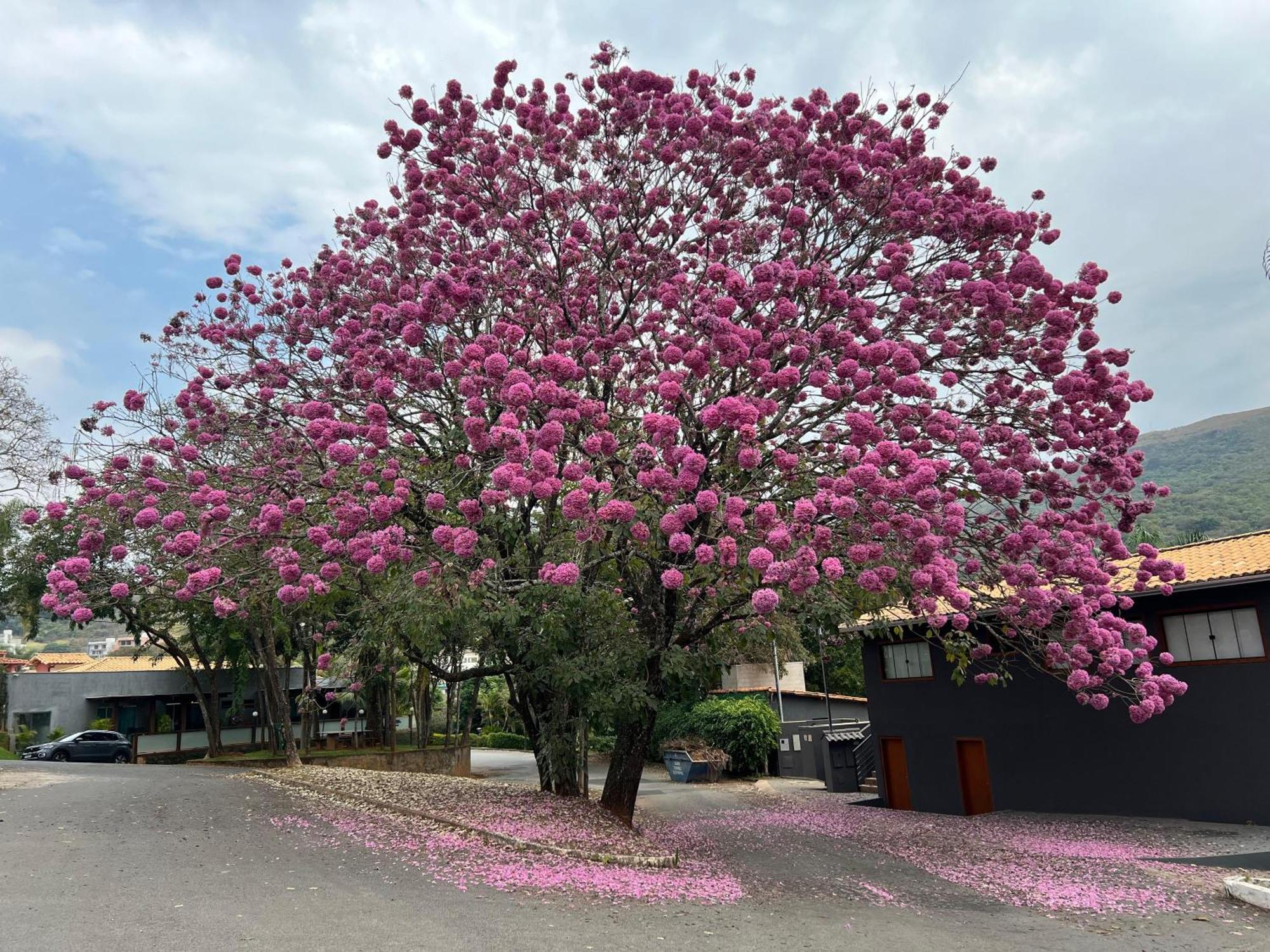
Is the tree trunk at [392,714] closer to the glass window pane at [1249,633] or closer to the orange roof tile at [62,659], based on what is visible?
the orange roof tile at [62,659]

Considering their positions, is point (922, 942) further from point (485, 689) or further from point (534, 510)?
point (485, 689)

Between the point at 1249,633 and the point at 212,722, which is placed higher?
the point at 1249,633

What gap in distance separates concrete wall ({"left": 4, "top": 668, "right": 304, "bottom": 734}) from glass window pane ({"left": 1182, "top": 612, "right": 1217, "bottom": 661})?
32.6 metres

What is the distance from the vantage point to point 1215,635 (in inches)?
555

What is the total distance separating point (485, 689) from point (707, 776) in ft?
67.7

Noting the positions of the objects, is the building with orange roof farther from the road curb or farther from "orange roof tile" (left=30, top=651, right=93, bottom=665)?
the road curb

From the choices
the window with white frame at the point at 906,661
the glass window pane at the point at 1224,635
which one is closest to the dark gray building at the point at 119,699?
the window with white frame at the point at 906,661

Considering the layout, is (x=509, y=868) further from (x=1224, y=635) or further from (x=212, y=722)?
(x=212, y=722)

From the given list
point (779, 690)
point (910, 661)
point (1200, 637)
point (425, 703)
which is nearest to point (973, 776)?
point (910, 661)

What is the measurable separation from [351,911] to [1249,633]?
46.9 feet

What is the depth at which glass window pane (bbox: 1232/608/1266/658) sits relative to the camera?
44.3 feet

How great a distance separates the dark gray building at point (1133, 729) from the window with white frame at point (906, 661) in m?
0.03

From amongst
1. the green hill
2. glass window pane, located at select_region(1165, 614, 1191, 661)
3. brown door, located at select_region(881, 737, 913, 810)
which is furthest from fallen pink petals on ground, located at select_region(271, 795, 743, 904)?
the green hill

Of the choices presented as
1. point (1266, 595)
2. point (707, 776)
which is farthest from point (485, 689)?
point (1266, 595)
